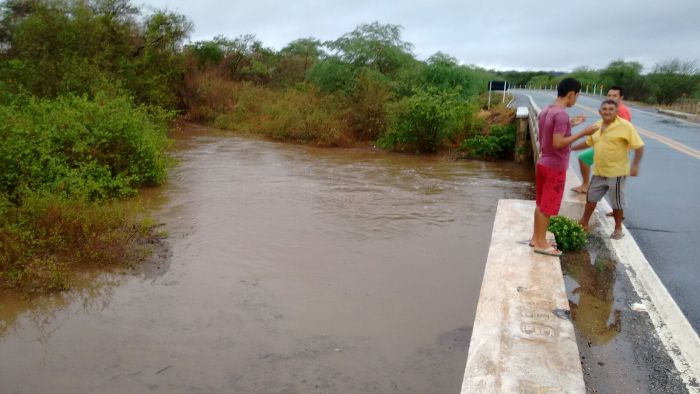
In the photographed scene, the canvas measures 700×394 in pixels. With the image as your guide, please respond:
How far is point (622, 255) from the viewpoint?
19.4 ft

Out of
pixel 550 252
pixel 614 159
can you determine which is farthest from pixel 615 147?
pixel 550 252

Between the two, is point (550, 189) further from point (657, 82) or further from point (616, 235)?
point (657, 82)

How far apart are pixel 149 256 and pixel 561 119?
5348 millimetres

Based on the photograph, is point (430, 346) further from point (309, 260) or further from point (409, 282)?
point (309, 260)

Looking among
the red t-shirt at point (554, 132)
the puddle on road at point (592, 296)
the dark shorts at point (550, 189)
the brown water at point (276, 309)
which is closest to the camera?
the puddle on road at point (592, 296)

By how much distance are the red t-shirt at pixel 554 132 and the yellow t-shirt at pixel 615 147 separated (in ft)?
4.52

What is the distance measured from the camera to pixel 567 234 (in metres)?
5.87

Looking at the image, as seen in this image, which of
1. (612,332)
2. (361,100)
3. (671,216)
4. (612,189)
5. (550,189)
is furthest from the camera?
(361,100)

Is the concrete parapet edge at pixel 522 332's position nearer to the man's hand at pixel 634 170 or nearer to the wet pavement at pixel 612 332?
the wet pavement at pixel 612 332

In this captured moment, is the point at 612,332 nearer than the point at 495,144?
Yes

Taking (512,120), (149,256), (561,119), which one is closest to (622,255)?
(561,119)

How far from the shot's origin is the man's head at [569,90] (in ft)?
16.3

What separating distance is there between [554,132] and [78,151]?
8.55 meters

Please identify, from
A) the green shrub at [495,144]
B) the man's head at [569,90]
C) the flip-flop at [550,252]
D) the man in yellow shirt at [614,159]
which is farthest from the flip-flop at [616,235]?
the green shrub at [495,144]
